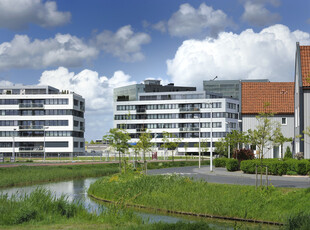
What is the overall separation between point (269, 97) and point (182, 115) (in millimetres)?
65550

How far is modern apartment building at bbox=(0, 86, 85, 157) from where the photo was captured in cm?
10950

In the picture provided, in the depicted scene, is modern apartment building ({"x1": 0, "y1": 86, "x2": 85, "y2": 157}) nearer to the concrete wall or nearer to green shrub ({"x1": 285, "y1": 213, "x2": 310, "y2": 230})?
the concrete wall

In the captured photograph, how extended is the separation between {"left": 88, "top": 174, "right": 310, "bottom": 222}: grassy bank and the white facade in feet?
300

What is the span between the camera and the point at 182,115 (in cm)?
12469

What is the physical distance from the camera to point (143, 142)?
50594mm

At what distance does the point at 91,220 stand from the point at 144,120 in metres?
110

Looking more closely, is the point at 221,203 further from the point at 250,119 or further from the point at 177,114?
the point at 177,114

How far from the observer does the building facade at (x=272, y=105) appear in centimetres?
5850

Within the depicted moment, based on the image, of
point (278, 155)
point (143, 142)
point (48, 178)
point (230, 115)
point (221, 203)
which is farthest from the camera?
point (230, 115)

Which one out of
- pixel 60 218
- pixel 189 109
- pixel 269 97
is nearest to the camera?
pixel 60 218

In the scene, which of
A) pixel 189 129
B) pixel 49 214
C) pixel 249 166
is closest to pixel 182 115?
pixel 189 129

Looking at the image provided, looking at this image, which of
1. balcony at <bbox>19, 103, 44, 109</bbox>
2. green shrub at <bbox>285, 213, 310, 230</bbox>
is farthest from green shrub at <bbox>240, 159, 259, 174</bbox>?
balcony at <bbox>19, 103, 44, 109</bbox>

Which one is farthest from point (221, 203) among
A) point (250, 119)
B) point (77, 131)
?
point (77, 131)

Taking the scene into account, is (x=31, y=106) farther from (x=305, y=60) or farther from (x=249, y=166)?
(x=249, y=166)
